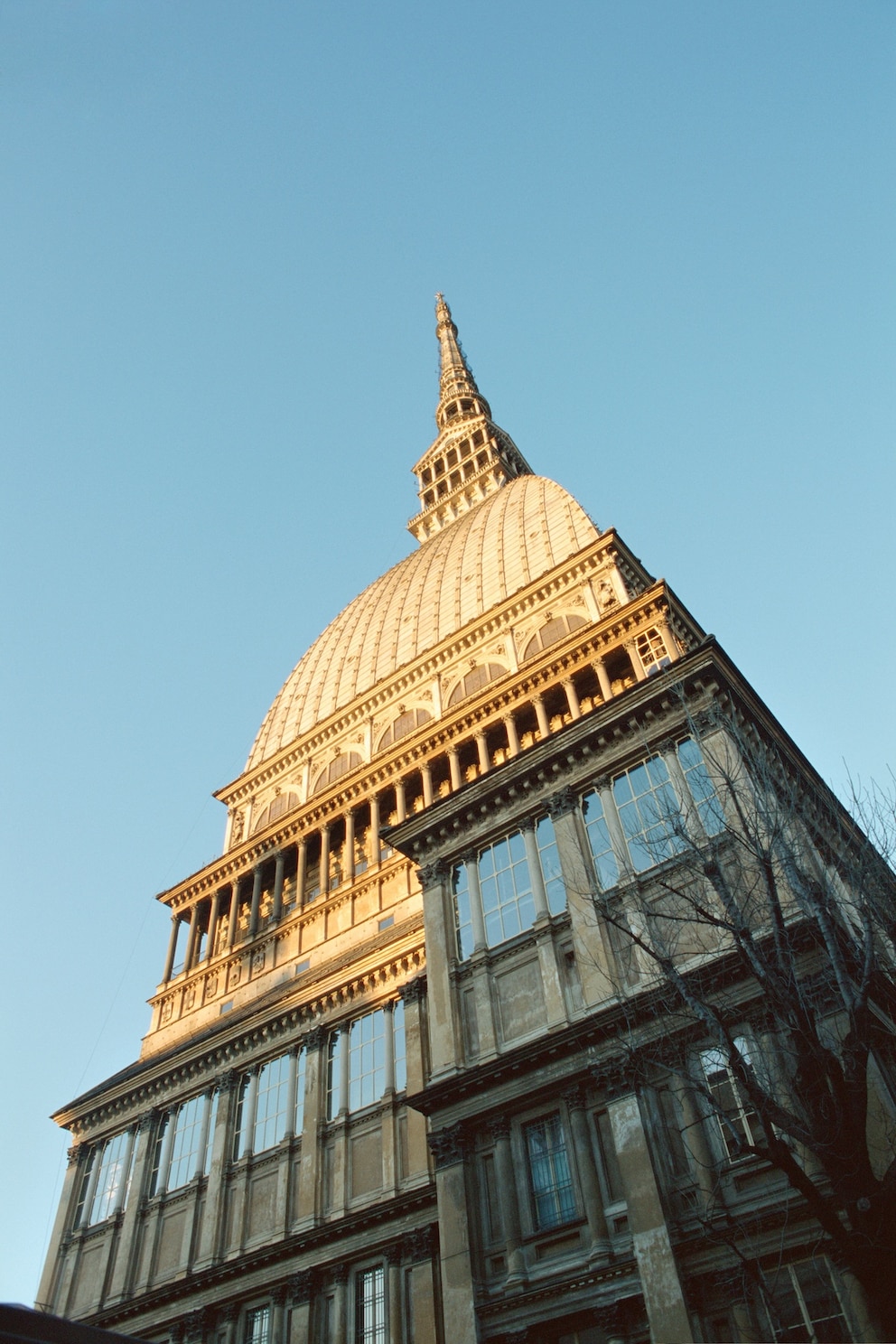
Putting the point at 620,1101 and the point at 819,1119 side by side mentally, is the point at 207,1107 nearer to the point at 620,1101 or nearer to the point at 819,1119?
the point at 620,1101

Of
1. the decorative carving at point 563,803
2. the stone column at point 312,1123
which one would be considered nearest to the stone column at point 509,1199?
the decorative carving at point 563,803

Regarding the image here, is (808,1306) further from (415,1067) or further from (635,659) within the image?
(635,659)

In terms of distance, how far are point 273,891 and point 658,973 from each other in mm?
24888

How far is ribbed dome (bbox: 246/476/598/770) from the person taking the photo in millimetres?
52188

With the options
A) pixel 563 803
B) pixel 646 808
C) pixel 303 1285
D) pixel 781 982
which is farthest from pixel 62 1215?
pixel 781 982

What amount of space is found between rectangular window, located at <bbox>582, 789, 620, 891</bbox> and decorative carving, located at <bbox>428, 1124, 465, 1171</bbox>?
22.1 ft

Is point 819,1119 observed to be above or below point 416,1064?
below

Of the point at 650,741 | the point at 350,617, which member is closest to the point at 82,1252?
the point at 650,741

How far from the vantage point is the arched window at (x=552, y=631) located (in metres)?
44.2

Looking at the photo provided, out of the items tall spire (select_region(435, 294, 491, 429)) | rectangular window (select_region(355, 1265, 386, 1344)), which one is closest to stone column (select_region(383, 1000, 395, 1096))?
rectangular window (select_region(355, 1265, 386, 1344))

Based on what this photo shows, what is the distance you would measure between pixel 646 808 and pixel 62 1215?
1089 inches

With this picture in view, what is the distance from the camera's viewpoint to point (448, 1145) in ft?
81.1

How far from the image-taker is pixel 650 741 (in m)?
27.8

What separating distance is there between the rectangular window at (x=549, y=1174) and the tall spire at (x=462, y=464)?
56939mm
